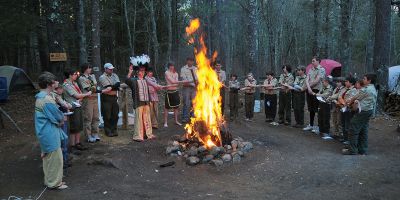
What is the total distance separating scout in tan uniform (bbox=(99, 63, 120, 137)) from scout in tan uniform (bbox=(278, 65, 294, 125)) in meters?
5.35

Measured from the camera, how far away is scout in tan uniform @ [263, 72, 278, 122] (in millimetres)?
12039

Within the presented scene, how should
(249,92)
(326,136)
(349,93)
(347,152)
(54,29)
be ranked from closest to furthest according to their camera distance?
(347,152), (349,93), (326,136), (249,92), (54,29)

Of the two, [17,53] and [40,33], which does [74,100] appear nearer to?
[40,33]

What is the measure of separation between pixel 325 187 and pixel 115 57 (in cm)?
2181

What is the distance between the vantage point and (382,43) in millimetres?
13594

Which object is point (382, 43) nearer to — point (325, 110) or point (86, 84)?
point (325, 110)

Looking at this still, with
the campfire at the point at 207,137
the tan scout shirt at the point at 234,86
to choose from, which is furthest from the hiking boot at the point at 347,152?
the tan scout shirt at the point at 234,86

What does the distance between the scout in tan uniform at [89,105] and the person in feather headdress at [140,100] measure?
710 millimetres

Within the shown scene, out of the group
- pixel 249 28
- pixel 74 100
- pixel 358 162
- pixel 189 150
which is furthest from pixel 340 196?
pixel 249 28

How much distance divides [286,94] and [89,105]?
20.6 ft

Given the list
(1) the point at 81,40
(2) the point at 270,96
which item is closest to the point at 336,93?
(2) the point at 270,96

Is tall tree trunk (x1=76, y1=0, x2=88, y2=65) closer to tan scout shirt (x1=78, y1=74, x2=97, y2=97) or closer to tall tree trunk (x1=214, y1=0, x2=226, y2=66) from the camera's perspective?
tan scout shirt (x1=78, y1=74, x2=97, y2=97)

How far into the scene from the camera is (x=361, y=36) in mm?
38031

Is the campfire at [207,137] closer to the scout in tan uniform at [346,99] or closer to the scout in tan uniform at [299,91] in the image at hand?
the scout in tan uniform at [346,99]
